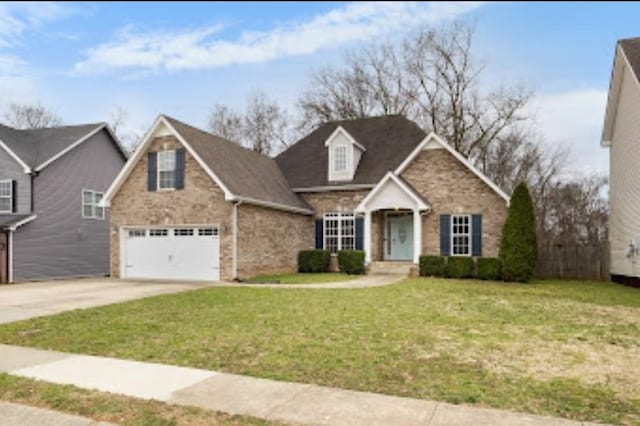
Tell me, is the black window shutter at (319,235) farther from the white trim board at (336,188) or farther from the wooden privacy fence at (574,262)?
the wooden privacy fence at (574,262)

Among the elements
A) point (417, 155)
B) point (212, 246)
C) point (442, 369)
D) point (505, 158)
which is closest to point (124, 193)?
point (212, 246)

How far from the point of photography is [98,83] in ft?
37.2

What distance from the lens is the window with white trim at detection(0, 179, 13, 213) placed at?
21516mm

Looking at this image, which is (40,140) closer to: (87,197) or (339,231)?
(87,197)

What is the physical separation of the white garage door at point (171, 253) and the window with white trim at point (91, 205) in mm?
5285

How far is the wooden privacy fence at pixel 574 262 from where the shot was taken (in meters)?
19.6

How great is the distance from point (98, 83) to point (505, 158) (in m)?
26.4

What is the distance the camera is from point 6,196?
850 inches

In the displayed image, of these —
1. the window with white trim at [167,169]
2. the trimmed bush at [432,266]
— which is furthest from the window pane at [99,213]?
the trimmed bush at [432,266]

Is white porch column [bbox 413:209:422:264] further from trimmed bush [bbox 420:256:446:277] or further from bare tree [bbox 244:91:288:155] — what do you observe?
bare tree [bbox 244:91:288:155]

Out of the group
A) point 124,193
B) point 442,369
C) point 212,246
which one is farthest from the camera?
point 124,193

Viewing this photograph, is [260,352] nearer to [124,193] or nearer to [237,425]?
[237,425]

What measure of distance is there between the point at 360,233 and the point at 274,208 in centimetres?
394

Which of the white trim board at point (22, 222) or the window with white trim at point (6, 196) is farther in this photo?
the window with white trim at point (6, 196)
